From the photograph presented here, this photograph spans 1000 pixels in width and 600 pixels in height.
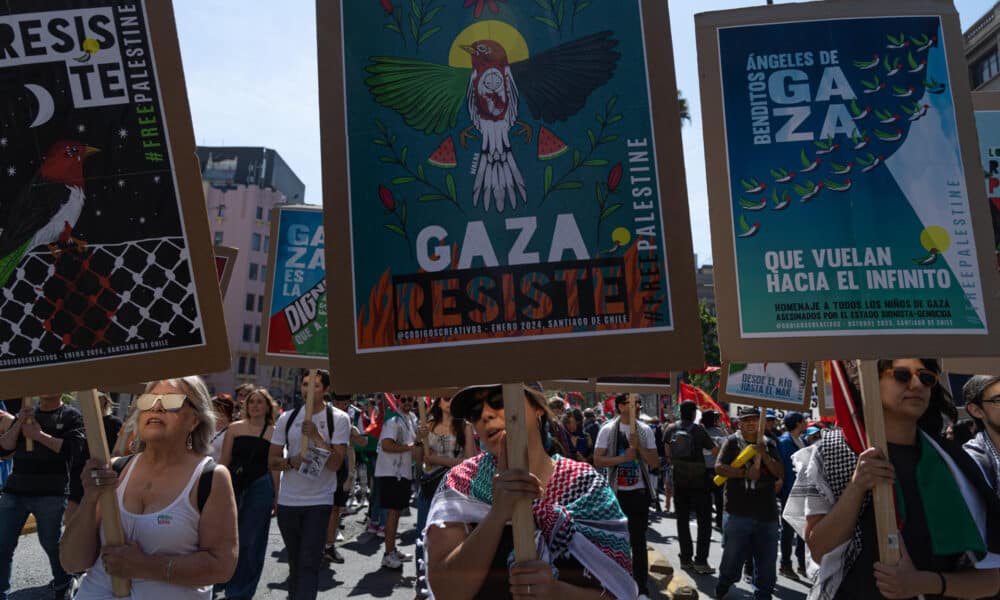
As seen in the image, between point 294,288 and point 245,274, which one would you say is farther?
point 245,274

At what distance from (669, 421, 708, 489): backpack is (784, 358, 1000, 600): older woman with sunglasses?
6990 millimetres

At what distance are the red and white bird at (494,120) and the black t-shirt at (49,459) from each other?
5907 mm

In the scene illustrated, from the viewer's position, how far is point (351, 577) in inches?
359

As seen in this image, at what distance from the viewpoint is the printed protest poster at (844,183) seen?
3.12 meters

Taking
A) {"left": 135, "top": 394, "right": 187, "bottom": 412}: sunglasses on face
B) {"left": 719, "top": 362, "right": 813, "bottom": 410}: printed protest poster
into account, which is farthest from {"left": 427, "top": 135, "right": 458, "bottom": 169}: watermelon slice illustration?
{"left": 719, "top": 362, "right": 813, "bottom": 410}: printed protest poster

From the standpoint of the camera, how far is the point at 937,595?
297cm

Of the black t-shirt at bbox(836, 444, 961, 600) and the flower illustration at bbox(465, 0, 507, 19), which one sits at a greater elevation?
the flower illustration at bbox(465, 0, 507, 19)

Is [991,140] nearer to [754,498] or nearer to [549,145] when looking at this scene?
[549,145]

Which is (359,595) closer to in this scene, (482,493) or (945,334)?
(482,493)

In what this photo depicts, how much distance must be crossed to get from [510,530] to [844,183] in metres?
1.99

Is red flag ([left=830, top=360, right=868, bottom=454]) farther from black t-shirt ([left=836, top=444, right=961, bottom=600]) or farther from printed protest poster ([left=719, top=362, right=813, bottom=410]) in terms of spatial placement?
printed protest poster ([left=719, top=362, right=813, bottom=410])

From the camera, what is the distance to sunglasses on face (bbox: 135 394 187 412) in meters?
3.55

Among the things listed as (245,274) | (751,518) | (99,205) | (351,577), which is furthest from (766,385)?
(245,274)

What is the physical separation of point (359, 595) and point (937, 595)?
251 inches
